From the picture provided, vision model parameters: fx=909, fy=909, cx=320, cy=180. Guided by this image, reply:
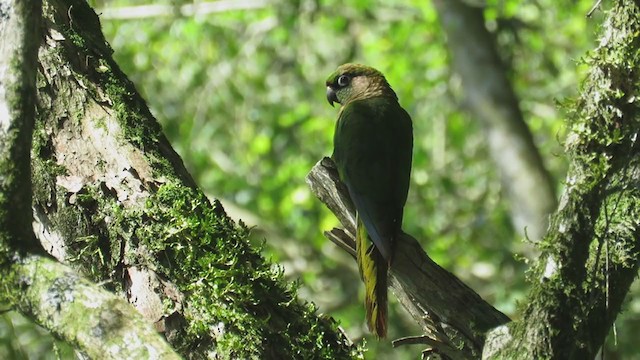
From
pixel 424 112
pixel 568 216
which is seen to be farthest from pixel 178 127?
pixel 568 216

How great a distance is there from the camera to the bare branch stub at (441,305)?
2.78 metres

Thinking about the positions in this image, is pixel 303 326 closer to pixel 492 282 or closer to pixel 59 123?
pixel 59 123

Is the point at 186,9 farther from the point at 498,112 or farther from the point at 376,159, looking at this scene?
the point at 376,159

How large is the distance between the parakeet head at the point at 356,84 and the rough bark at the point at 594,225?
2058 mm

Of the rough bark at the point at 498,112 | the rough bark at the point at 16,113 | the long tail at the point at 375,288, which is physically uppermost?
the rough bark at the point at 498,112

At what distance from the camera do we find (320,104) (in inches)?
375

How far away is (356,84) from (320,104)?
4.76 meters

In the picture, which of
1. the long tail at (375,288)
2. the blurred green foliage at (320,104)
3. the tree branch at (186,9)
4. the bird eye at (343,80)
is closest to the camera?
the long tail at (375,288)

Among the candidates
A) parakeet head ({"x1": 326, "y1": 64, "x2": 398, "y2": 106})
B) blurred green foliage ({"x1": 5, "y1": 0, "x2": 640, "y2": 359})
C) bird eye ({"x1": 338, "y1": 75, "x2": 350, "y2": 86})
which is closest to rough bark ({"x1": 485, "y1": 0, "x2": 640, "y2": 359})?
parakeet head ({"x1": 326, "y1": 64, "x2": 398, "y2": 106})

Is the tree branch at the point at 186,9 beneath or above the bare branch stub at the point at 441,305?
above

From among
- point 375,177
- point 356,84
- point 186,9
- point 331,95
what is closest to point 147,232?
point 375,177

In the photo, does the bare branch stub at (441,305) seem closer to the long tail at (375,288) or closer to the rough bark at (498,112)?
the long tail at (375,288)

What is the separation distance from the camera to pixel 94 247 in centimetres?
268

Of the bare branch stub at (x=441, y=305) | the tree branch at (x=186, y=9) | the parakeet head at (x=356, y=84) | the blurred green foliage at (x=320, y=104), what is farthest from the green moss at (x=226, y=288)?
the tree branch at (x=186, y=9)
